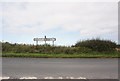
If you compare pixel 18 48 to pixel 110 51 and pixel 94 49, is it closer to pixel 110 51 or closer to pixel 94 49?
pixel 94 49

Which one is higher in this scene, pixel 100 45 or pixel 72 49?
pixel 100 45

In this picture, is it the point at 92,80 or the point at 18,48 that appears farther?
the point at 18,48

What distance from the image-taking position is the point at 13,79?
5668mm

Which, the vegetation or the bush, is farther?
the bush

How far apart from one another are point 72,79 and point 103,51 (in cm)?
1412

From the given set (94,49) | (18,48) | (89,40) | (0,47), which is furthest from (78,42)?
(0,47)

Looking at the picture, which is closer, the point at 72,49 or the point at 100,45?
the point at 72,49

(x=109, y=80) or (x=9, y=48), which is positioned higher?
(x=9, y=48)

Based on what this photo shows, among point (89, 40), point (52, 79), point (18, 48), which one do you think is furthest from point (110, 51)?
point (52, 79)

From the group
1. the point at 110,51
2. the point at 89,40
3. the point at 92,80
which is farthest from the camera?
the point at 89,40

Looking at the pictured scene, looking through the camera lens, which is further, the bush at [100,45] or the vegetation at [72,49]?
the bush at [100,45]

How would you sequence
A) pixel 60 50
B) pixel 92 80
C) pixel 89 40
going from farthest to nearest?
pixel 89 40, pixel 60 50, pixel 92 80

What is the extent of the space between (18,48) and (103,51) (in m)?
10.4

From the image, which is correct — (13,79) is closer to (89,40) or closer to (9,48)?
(9,48)
